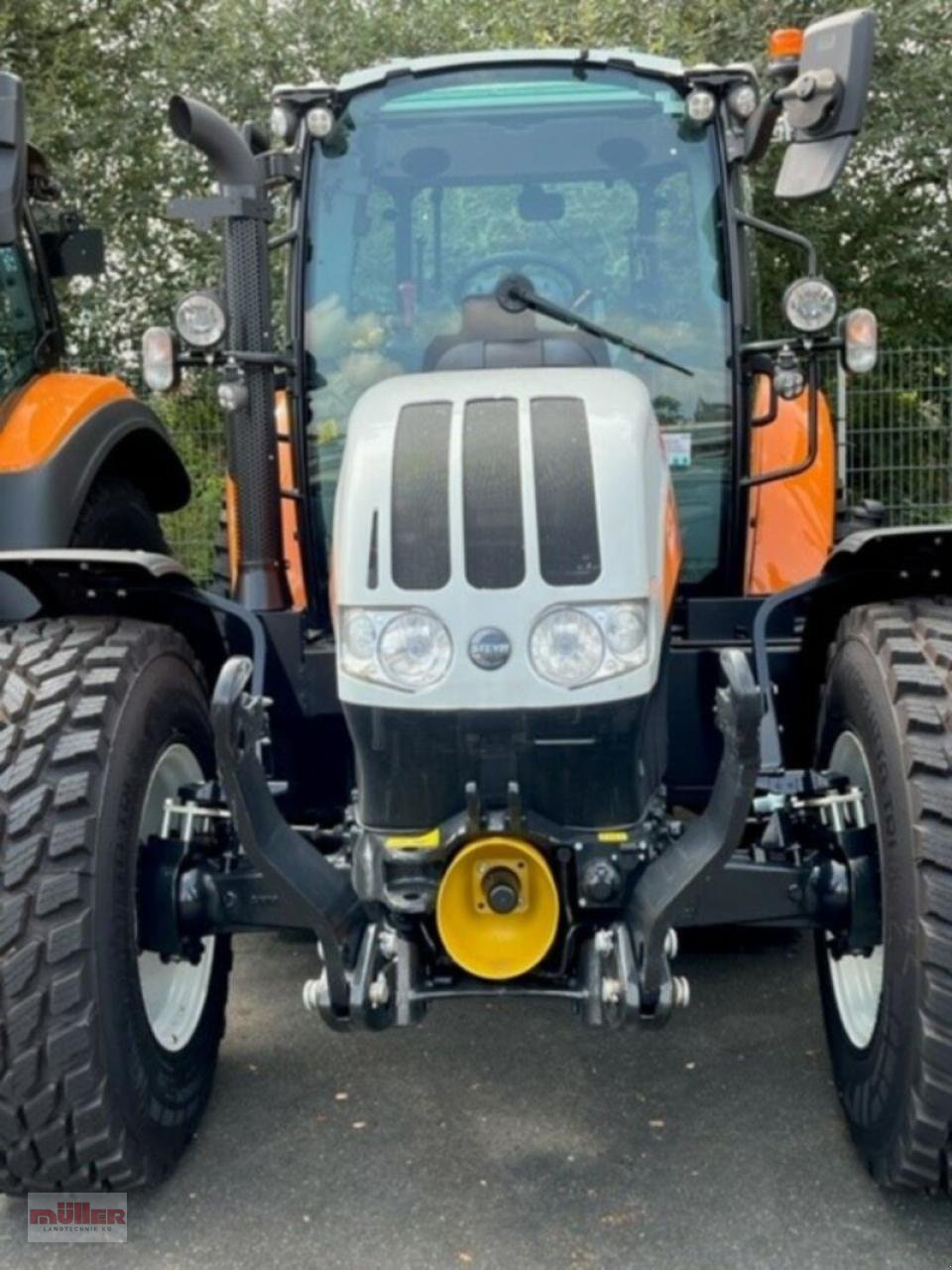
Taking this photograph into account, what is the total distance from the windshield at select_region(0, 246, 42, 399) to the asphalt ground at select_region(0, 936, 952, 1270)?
215cm

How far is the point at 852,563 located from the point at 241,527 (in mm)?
1449

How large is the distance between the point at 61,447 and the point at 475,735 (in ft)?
7.34

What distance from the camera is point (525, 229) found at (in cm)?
355

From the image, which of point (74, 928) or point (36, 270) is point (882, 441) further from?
point (74, 928)

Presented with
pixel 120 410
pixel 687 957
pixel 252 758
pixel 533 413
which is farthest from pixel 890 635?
pixel 120 410

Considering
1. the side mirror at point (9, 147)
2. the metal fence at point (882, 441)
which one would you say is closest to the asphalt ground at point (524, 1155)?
the side mirror at point (9, 147)

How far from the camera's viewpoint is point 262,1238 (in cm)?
253

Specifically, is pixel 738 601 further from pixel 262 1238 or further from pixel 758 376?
pixel 262 1238

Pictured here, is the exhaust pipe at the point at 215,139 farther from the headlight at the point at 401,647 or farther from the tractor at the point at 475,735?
the headlight at the point at 401,647

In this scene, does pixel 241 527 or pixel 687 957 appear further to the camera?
pixel 687 957

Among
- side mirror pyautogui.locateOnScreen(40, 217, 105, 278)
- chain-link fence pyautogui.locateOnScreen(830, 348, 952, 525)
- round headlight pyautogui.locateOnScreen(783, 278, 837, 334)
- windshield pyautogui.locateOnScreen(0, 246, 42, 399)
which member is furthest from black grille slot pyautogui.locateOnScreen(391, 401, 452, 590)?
chain-link fence pyautogui.locateOnScreen(830, 348, 952, 525)

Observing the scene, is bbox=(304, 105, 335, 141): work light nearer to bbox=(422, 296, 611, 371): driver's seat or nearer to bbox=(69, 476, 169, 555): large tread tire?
bbox=(422, 296, 611, 371): driver's seat

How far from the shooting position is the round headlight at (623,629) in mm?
2303

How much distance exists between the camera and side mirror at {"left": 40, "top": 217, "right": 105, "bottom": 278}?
4.82 metres
